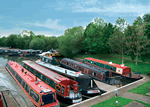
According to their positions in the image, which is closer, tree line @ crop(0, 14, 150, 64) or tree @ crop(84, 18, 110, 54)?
tree line @ crop(0, 14, 150, 64)

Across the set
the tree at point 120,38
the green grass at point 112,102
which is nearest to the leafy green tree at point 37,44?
the tree at point 120,38

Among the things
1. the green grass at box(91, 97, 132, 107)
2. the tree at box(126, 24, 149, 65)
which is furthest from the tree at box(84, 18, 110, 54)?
the green grass at box(91, 97, 132, 107)

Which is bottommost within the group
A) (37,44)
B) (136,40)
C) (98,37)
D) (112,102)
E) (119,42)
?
(112,102)

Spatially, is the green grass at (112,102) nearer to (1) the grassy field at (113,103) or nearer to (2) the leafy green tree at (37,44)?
(1) the grassy field at (113,103)

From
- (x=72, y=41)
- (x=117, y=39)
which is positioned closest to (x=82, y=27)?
(x=72, y=41)

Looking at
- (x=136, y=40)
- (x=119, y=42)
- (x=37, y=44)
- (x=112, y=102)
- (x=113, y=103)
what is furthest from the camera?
(x=37, y=44)

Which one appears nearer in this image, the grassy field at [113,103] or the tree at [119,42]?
the grassy field at [113,103]

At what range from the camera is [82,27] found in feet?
205

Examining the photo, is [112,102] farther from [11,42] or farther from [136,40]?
[11,42]

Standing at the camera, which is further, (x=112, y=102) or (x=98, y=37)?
(x=98, y=37)

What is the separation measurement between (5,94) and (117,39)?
3014 centimetres

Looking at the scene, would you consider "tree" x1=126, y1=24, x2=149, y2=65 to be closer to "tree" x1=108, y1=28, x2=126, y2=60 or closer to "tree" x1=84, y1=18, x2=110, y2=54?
"tree" x1=108, y1=28, x2=126, y2=60

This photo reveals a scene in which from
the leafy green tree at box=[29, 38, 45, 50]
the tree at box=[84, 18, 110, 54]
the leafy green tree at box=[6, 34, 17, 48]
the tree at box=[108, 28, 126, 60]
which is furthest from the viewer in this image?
the leafy green tree at box=[6, 34, 17, 48]

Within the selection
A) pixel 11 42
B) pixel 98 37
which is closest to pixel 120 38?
pixel 98 37
